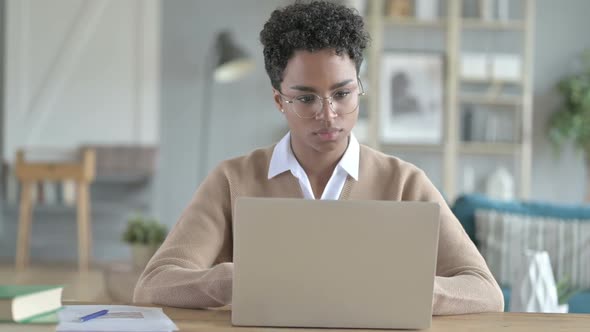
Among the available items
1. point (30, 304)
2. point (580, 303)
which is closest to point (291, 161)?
point (30, 304)

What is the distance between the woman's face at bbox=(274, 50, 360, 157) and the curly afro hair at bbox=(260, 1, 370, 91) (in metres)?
0.02

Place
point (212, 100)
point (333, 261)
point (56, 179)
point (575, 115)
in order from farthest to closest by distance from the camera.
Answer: point (212, 100) < point (575, 115) < point (56, 179) < point (333, 261)

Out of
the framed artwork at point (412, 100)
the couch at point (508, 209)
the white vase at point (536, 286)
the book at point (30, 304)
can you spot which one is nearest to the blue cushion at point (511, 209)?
the couch at point (508, 209)

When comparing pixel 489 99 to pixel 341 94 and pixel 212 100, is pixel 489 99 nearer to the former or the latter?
pixel 212 100

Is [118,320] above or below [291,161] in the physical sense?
below

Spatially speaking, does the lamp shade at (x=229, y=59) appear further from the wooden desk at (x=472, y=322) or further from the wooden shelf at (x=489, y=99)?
the wooden desk at (x=472, y=322)

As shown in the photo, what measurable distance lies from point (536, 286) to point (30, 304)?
154cm

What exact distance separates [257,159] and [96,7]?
5579 millimetres

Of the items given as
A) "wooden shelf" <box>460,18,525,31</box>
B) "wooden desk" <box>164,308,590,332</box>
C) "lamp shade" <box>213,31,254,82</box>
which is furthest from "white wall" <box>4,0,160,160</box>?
"wooden desk" <box>164,308,590,332</box>

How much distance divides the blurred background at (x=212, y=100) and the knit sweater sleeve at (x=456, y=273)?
5017 millimetres

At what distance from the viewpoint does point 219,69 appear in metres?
6.82

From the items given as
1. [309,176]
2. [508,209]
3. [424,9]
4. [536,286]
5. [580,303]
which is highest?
[424,9]

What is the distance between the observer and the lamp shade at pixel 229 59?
6746 mm

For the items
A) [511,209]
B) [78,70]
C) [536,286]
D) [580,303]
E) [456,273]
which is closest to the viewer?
[456,273]
